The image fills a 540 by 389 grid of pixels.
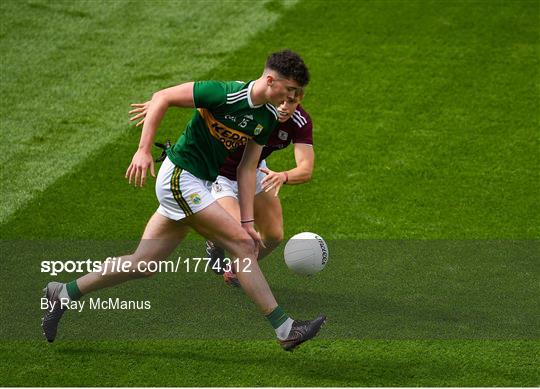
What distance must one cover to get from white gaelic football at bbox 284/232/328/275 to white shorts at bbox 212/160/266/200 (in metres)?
0.54

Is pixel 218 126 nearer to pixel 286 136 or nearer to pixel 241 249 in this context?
pixel 241 249

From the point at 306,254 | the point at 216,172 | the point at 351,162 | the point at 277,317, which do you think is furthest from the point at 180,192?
the point at 351,162

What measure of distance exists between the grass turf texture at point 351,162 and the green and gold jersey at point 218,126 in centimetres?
136

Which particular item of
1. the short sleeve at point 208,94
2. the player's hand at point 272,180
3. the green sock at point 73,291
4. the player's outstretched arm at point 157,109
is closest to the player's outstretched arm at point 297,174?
the player's hand at point 272,180

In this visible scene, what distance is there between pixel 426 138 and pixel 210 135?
4708 mm

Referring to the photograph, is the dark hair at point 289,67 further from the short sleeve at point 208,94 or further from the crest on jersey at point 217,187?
the crest on jersey at point 217,187

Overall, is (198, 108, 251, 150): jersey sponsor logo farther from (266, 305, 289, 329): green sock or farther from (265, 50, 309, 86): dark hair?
(266, 305, 289, 329): green sock

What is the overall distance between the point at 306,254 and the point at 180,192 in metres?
1.44

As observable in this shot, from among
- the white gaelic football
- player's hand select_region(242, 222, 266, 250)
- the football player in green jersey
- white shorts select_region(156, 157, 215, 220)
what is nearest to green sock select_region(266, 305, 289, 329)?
the football player in green jersey

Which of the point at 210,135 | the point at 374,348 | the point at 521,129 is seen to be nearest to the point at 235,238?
the point at 210,135

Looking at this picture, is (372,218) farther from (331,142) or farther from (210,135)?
(210,135)

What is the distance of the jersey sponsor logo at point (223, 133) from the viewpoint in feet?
24.3

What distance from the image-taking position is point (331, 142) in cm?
1156

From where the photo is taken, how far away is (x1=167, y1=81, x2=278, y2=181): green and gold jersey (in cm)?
723
